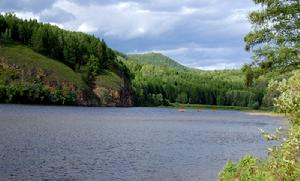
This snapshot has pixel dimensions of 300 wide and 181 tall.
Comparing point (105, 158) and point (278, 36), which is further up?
point (278, 36)

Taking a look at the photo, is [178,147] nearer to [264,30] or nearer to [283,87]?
[264,30]

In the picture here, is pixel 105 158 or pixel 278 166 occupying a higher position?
pixel 278 166

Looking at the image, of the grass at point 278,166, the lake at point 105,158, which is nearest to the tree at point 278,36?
the grass at point 278,166

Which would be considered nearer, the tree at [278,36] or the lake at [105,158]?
the tree at [278,36]

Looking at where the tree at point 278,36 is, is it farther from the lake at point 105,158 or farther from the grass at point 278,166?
the lake at point 105,158

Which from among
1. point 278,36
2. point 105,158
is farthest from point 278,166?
point 105,158

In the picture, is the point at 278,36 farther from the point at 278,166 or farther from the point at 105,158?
the point at 105,158

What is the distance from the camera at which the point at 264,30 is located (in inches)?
829

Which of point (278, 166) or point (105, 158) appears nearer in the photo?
point (278, 166)

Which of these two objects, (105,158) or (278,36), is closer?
(278,36)

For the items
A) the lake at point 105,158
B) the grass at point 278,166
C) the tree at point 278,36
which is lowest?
the lake at point 105,158

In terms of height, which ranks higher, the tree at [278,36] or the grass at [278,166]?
the tree at [278,36]

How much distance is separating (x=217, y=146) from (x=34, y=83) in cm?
15412

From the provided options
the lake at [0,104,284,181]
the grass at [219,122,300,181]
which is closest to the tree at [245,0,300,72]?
the grass at [219,122,300,181]
